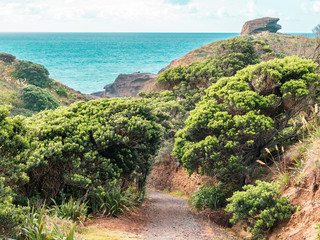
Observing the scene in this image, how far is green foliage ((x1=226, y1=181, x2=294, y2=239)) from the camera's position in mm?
8703

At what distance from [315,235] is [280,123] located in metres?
6.31

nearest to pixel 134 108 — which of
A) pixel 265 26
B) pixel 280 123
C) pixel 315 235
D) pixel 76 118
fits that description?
pixel 76 118

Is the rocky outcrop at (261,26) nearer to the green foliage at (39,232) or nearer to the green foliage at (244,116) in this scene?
the green foliage at (244,116)

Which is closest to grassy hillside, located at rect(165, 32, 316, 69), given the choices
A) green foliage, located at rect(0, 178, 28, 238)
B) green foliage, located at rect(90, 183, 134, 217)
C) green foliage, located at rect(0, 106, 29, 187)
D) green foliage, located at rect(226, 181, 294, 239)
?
green foliage, located at rect(90, 183, 134, 217)

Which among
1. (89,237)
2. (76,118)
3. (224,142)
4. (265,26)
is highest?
(265,26)

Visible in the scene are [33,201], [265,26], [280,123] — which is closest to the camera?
[33,201]

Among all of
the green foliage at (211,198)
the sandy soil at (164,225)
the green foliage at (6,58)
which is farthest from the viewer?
the green foliage at (6,58)

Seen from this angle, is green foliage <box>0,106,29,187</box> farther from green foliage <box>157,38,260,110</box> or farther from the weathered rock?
the weathered rock

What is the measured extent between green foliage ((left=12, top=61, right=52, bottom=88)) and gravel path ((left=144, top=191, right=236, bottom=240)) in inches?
1540

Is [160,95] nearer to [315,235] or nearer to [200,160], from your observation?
[200,160]

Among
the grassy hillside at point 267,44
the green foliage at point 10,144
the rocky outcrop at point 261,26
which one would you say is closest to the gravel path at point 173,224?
the green foliage at point 10,144

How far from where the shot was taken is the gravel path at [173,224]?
378 inches

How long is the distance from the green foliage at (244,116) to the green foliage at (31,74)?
40131 millimetres

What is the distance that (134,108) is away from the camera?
1169 centimetres
